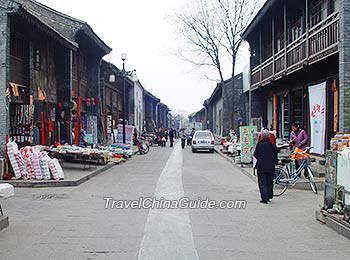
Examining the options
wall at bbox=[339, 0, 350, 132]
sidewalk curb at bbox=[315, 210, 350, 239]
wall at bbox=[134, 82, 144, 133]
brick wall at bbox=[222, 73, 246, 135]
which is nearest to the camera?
sidewalk curb at bbox=[315, 210, 350, 239]

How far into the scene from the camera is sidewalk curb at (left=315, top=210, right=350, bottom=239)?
281 inches

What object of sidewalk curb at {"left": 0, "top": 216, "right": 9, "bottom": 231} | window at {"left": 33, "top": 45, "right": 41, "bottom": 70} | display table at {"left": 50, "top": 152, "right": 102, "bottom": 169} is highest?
window at {"left": 33, "top": 45, "right": 41, "bottom": 70}

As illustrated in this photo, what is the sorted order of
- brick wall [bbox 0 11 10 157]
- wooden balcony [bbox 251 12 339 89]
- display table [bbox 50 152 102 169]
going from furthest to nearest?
display table [bbox 50 152 102 169] < wooden balcony [bbox 251 12 339 89] < brick wall [bbox 0 11 10 157]

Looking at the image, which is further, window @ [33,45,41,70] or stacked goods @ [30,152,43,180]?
window @ [33,45,41,70]

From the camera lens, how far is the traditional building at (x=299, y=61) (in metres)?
13.1

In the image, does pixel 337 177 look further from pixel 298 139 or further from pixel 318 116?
pixel 318 116

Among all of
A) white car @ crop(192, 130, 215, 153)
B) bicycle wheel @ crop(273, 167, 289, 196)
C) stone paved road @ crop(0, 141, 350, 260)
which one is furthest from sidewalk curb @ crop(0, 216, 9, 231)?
white car @ crop(192, 130, 215, 153)

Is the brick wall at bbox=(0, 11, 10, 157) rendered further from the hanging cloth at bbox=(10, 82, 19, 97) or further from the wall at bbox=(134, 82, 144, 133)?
the wall at bbox=(134, 82, 144, 133)

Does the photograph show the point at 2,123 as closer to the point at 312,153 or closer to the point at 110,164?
the point at 110,164

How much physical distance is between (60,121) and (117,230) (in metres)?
13.7

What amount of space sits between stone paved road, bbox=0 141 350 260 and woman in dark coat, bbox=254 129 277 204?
30 cm

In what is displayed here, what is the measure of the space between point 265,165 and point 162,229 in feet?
12.2

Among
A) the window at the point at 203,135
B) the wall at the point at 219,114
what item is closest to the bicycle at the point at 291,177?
the window at the point at 203,135

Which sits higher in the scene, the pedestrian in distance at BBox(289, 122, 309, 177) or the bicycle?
the pedestrian in distance at BBox(289, 122, 309, 177)
